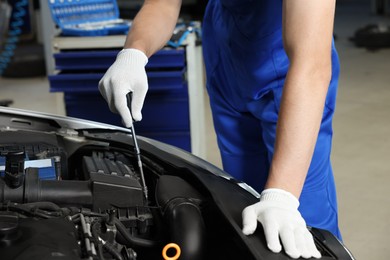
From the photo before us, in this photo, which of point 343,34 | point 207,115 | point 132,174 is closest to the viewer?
point 132,174

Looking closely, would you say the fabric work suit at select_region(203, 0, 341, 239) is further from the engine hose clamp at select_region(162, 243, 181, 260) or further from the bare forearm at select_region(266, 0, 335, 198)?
the engine hose clamp at select_region(162, 243, 181, 260)

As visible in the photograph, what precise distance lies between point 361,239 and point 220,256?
1389mm

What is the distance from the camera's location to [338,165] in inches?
129

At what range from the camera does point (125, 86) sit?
155cm

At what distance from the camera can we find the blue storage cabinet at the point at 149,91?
2660 mm

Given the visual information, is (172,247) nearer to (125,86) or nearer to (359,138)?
(125,86)

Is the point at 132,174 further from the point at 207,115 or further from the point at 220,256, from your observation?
the point at 207,115

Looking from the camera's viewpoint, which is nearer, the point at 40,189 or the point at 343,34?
the point at 40,189

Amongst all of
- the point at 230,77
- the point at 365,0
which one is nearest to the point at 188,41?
the point at 230,77

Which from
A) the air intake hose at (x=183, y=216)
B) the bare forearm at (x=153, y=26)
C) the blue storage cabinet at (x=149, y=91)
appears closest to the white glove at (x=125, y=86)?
the bare forearm at (x=153, y=26)

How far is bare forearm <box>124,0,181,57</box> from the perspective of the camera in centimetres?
173

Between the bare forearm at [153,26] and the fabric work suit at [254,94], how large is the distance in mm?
121

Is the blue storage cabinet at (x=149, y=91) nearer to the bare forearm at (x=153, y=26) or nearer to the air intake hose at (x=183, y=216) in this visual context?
the bare forearm at (x=153, y=26)

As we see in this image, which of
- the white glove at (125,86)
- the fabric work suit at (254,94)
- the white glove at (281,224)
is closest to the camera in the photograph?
the white glove at (281,224)
